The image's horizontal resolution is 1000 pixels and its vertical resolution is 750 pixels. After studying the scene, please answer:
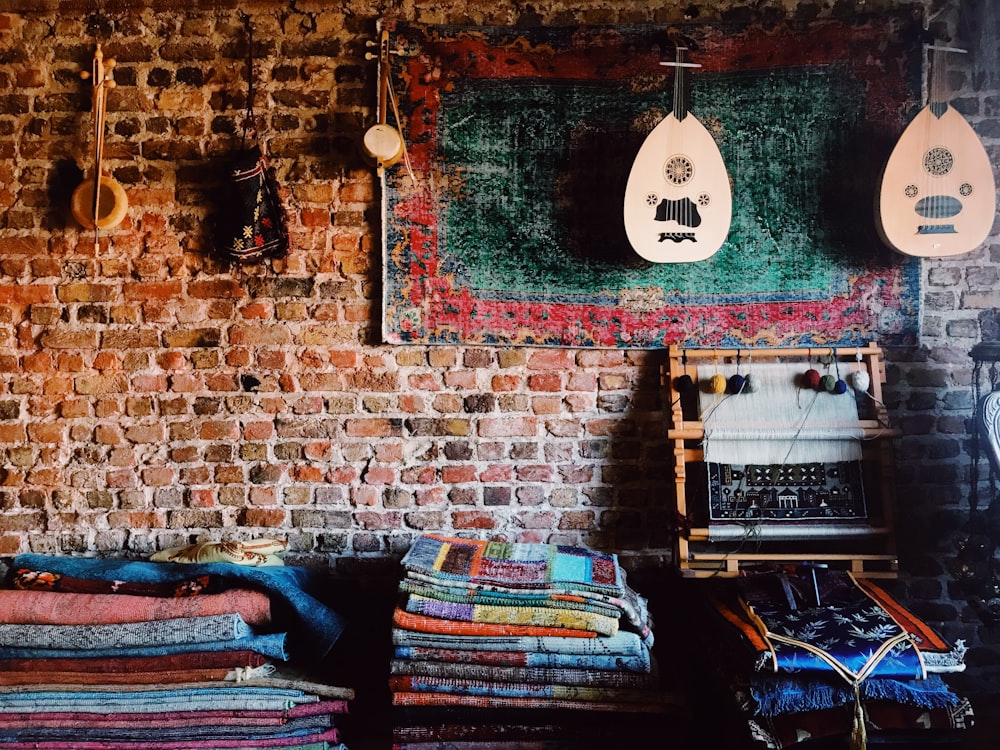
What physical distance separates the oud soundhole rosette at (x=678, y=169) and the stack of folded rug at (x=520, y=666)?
132cm

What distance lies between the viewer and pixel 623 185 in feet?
7.67

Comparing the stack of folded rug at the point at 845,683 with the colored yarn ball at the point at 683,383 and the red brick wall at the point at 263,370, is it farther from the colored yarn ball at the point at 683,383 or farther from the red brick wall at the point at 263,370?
the colored yarn ball at the point at 683,383

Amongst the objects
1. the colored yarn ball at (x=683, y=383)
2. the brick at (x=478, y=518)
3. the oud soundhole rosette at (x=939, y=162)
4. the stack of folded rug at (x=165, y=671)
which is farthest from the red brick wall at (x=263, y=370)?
the oud soundhole rosette at (x=939, y=162)

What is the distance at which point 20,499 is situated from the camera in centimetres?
247

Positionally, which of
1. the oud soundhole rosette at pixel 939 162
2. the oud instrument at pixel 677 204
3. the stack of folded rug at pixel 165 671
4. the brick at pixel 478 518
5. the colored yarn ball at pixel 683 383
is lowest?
the stack of folded rug at pixel 165 671

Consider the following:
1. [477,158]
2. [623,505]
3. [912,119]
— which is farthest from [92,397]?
[912,119]

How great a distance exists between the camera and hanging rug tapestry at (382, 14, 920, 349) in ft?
7.54

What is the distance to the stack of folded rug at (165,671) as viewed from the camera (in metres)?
1.96

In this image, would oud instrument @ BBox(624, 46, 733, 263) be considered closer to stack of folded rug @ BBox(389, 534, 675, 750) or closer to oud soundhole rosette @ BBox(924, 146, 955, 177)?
oud soundhole rosette @ BBox(924, 146, 955, 177)

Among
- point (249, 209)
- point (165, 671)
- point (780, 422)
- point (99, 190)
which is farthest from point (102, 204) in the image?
point (780, 422)

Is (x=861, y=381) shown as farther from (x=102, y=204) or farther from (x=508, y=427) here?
(x=102, y=204)

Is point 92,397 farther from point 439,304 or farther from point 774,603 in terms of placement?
point 774,603

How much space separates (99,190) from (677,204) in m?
2.00

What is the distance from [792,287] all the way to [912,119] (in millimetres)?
658
